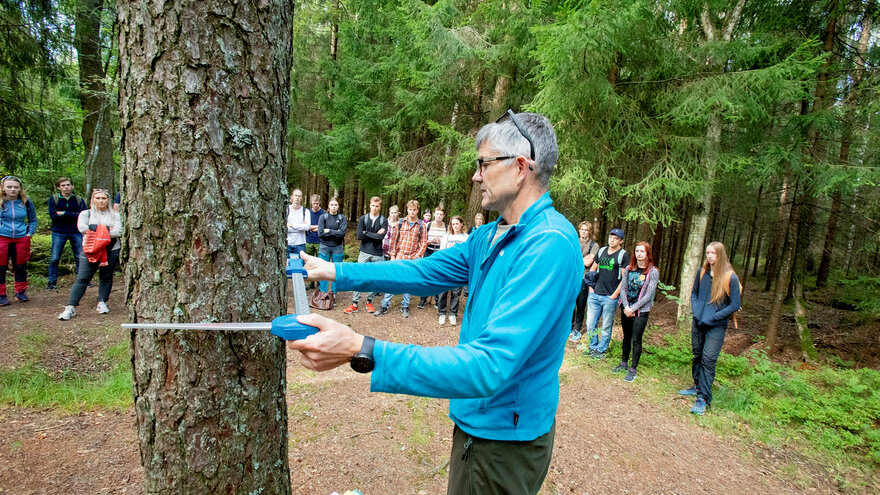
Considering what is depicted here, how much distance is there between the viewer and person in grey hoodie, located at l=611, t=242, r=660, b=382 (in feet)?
19.9

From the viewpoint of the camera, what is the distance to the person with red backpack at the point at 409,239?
27.5ft

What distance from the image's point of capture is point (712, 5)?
7344 mm

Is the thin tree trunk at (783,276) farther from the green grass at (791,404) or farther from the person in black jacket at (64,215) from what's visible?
the person in black jacket at (64,215)

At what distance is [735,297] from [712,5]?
5.56 metres

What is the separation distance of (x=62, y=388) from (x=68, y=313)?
298cm

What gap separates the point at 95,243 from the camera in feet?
21.1

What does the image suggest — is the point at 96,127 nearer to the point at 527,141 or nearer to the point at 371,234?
the point at 371,234

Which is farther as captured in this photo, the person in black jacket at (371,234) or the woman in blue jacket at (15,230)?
the person in black jacket at (371,234)

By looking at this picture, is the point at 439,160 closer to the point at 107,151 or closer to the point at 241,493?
the point at 107,151

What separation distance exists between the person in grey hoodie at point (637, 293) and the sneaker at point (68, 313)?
27.9 ft

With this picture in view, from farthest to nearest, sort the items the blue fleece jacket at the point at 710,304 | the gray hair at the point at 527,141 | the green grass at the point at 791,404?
the blue fleece jacket at the point at 710,304, the green grass at the point at 791,404, the gray hair at the point at 527,141

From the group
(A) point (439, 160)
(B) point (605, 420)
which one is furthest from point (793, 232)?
(A) point (439, 160)

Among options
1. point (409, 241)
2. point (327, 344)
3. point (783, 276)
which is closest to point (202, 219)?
point (327, 344)

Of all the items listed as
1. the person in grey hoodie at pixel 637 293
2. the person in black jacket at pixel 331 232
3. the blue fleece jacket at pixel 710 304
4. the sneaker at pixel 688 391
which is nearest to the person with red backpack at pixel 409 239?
the person in black jacket at pixel 331 232
